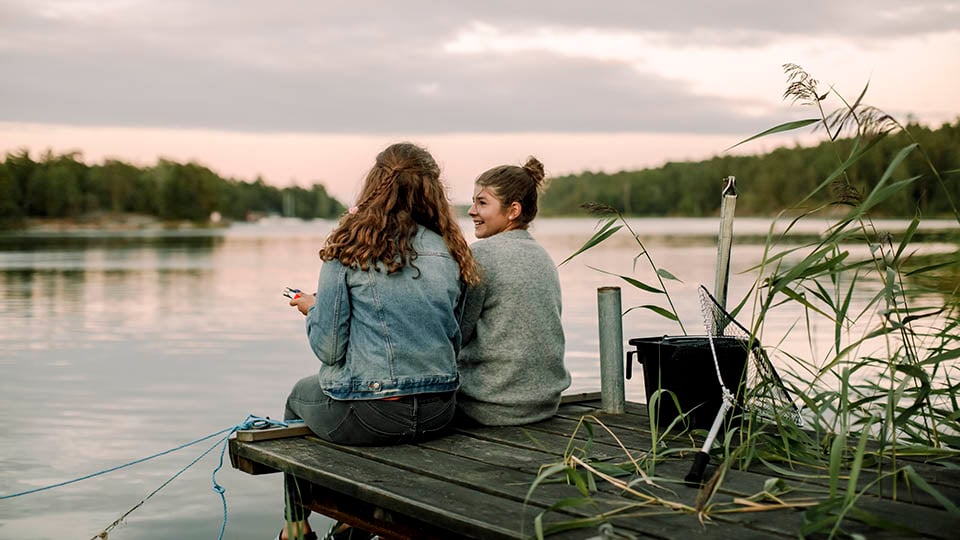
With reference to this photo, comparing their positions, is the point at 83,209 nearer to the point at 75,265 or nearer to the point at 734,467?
the point at 75,265

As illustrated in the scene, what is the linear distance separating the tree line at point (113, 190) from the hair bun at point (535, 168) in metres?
82.6

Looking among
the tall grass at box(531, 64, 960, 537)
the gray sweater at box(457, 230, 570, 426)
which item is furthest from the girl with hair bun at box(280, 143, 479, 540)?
the tall grass at box(531, 64, 960, 537)

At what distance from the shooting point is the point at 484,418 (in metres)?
3.68

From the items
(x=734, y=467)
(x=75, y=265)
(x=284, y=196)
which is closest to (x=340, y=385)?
(x=734, y=467)

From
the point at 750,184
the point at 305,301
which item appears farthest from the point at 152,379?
the point at 750,184

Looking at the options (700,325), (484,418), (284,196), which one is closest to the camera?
(484,418)

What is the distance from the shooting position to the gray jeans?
10.8 feet

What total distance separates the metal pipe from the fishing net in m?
0.71

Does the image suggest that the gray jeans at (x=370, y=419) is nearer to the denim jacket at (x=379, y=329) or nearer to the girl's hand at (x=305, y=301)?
the denim jacket at (x=379, y=329)

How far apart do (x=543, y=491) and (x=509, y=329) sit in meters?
0.98

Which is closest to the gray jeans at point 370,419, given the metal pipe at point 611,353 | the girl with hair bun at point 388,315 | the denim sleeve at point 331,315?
the girl with hair bun at point 388,315

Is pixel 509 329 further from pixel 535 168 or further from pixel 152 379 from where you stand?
pixel 152 379

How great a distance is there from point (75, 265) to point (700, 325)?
59.1ft

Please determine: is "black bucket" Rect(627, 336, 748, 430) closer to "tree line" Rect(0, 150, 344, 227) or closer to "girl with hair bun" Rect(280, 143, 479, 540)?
"girl with hair bun" Rect(280, 143, 479, 540)
